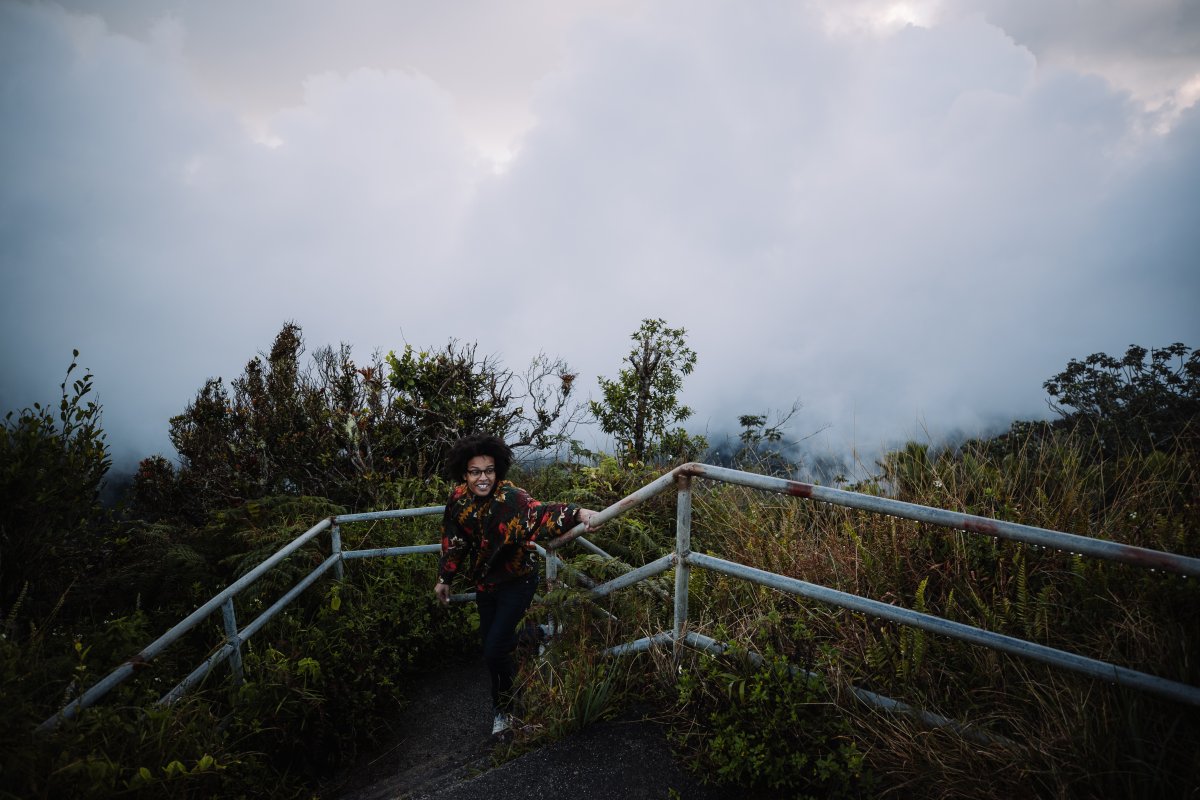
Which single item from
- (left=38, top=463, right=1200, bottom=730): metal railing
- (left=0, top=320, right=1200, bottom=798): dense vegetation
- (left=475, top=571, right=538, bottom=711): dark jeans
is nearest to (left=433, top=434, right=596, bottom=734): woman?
(left=475, top=571, right=538, bottom=711): dark jeans

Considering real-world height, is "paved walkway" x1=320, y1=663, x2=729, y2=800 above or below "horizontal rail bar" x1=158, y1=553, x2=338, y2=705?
below

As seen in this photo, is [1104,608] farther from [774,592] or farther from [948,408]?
[948,408]

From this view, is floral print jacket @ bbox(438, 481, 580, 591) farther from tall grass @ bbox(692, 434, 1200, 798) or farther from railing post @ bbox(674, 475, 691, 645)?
tall grass @ bbox(692, 434, 1200, 798)

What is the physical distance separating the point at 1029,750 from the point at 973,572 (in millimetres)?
1157

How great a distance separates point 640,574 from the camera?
9.32 feet

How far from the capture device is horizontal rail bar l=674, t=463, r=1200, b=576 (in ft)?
5.38

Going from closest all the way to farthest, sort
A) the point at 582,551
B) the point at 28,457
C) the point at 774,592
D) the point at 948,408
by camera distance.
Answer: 1. the point at 774,592
2. the point at 28,457
3. the point at 582,551
4. the point at 948,408

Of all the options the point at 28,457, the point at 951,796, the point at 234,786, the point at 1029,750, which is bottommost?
the point at 234,786

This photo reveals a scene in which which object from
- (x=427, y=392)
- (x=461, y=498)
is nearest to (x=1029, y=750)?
(x=461, y=498)

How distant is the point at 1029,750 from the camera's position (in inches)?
75.0

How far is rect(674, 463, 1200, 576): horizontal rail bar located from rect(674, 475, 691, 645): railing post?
0.31ft

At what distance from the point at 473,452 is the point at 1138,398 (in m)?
6.40

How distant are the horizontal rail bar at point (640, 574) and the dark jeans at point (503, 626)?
573 mm

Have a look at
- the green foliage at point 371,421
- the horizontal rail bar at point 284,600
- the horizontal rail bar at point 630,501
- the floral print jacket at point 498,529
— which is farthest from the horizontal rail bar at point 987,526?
the green foliage at point 371,421
